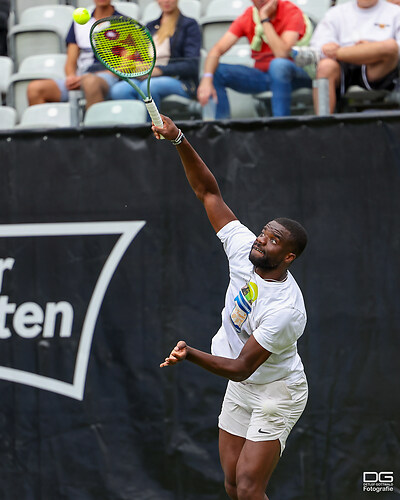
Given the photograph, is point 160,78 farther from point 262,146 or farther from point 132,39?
point 132,39

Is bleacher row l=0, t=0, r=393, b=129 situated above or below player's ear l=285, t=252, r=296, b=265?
above

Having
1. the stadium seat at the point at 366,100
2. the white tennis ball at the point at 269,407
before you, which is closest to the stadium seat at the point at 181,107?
the stadium seat at the point at 366,100

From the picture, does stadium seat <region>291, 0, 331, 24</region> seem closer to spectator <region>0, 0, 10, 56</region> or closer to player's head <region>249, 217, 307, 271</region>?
spectator <region>0, 0, 10, 56</region>

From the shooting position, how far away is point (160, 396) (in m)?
5.53

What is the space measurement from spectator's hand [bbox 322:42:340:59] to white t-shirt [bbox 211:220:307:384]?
1.76m

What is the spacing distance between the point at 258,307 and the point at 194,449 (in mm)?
1581

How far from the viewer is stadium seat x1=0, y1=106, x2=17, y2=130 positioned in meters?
6.36

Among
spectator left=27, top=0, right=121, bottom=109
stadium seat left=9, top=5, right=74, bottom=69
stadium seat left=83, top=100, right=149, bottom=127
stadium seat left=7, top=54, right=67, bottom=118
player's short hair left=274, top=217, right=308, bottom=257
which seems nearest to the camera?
player's short hair left=274, top=217, right=308, bottom=257

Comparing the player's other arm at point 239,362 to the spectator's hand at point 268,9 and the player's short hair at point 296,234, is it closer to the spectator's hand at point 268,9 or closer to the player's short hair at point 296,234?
the player's short hair at point 296,234

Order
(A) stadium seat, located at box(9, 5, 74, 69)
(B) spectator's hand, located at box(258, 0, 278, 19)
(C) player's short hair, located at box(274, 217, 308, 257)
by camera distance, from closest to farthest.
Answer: (C) player's short hair, located at box(274, 217, 308, 257) < (B) spectator's hand, located at box(258, 0, 278, 19) < (A) stadium seat, located at box(9, 5, 74, 69)

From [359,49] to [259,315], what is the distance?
2.40m

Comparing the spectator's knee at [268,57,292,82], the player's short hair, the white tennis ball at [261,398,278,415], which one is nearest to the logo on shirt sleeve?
the player's short hair

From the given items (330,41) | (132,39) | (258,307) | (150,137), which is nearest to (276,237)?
(258,307)

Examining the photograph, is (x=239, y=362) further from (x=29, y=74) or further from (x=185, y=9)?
(x=185, y=9)
